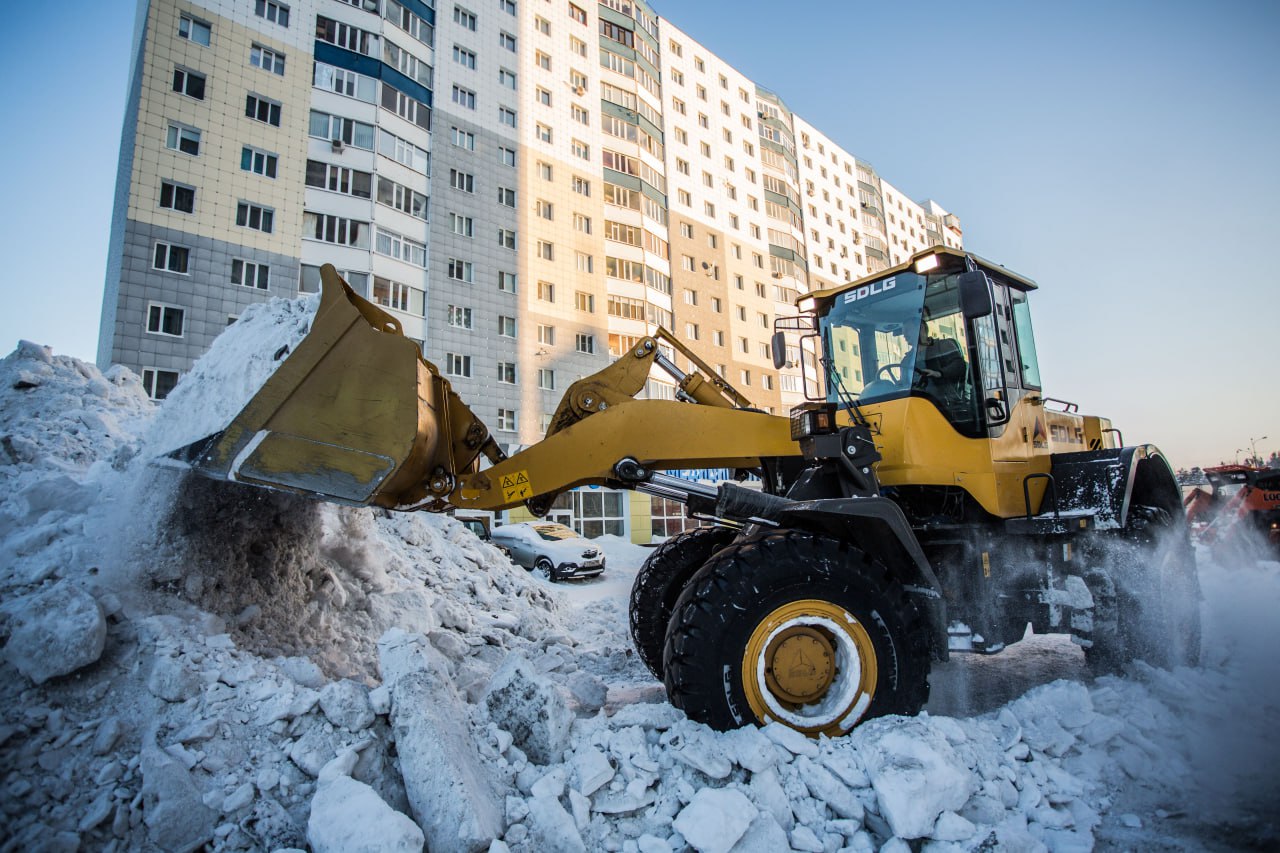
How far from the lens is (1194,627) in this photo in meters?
5.95

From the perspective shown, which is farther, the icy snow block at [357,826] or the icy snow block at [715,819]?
the icy snow block at [715,819]

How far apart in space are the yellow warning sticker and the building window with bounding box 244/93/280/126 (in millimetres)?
25255

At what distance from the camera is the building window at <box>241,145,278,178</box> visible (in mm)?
22484

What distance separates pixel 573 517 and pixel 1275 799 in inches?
1061

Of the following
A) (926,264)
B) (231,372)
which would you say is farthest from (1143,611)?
(231,372)

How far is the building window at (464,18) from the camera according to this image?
98.8 ft

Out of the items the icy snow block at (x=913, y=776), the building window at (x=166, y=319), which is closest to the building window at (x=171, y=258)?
the building window at (x=166, y=319)

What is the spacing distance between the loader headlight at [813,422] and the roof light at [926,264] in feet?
5.10

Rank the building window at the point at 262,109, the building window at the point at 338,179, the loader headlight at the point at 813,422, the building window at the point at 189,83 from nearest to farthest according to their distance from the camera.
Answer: the loader headlight at the point at 813,422
the building window at the point at 189,83
the building window at the point at 262,109
the building window at the point at 338,179

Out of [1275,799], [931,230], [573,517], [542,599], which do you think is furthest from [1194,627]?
[931,230]

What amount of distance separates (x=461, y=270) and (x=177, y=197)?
33.5ft

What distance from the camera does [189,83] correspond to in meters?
21.9

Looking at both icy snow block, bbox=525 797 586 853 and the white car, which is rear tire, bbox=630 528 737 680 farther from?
the white car

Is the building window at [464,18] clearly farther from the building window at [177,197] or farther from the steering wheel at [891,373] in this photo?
the steering wheel at [891,373]
